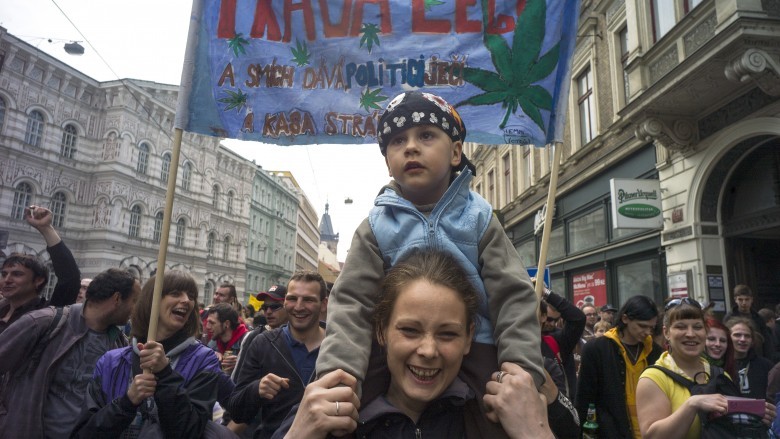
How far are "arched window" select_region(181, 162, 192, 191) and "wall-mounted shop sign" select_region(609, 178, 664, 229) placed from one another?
41.6 meters

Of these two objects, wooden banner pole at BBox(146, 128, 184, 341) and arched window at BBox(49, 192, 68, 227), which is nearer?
wooden banner pole at BBox(146, 128, 184, 341)

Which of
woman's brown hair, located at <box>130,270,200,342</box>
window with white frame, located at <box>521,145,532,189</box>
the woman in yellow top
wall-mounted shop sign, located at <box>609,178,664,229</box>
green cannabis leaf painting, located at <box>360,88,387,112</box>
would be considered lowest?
the woman in yellow top

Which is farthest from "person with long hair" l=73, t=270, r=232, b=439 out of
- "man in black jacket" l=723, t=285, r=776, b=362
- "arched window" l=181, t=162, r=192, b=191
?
"arched window" l=181, t=162, r=192, b=191

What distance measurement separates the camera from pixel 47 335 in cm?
332

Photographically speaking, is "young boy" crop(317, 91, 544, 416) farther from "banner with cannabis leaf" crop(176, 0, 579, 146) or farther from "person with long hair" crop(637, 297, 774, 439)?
"person with long hair" crop(637, 297, 774, 439)

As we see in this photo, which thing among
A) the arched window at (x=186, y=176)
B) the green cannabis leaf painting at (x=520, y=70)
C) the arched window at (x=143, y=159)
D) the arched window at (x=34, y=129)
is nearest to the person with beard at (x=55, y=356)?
the green cannabis leaf painting at (x=520, y=70)

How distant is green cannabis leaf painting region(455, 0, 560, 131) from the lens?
10.6ft

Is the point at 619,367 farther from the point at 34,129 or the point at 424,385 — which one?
the point at 34,129

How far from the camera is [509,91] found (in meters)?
3.33

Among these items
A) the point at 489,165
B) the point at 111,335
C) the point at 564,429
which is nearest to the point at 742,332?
the point at 564,429

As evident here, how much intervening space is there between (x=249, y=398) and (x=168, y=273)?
102cm

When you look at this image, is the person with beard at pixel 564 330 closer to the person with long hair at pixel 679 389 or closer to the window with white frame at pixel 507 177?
the person with long hair at pixel 679 389

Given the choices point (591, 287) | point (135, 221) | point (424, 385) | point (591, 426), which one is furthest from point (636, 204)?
point (135, 221)

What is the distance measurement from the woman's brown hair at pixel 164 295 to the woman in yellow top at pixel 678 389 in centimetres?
299
